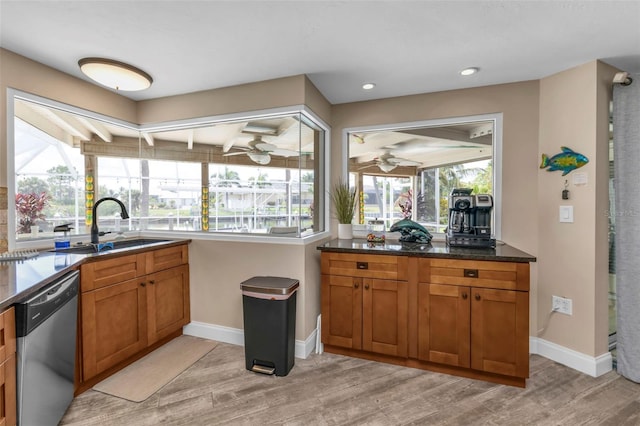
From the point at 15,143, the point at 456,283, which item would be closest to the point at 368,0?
A: the point at 456,283

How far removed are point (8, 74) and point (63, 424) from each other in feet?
7.97

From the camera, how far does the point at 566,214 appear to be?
7.97 ft

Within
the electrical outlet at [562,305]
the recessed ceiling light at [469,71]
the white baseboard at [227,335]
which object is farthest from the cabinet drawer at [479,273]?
the recessed ceiling light at [469,71]

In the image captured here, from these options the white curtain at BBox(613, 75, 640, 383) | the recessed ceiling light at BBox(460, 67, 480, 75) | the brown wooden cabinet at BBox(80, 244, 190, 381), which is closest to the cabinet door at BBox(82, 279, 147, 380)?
the brown wooden cabinet at BBox(80, 244, 190, 381)

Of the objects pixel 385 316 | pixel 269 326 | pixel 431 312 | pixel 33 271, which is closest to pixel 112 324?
pixel 33 271

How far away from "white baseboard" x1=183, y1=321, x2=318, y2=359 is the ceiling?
233cm

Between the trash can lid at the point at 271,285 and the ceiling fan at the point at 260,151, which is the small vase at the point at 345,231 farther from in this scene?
the ceiling fan at the point at 260,151

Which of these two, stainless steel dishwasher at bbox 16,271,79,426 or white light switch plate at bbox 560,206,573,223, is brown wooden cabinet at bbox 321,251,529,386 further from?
stainless steel dishwasher at bbox 16,271,79,426

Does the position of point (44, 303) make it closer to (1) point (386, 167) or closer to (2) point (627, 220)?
(1) point (386, 167)

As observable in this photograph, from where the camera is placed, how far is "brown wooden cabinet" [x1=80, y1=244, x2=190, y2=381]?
79.9 inches

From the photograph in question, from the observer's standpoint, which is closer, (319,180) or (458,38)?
(458,38)

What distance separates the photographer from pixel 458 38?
199 centimetres

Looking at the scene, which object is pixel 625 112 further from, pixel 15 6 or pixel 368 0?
pixel 15 6

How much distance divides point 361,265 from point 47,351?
202 cm
